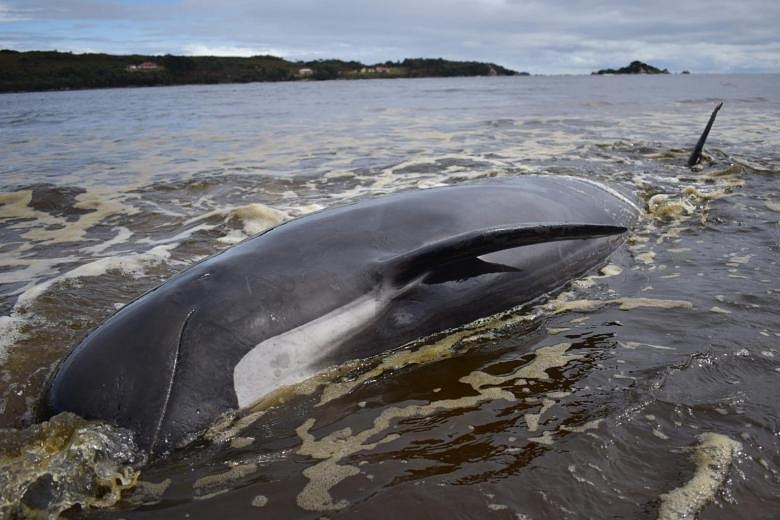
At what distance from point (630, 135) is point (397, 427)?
14.6m

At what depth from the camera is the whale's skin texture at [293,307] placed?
2834mm

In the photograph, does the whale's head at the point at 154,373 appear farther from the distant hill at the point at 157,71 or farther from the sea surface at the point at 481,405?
the distant hill at the point at 157,71

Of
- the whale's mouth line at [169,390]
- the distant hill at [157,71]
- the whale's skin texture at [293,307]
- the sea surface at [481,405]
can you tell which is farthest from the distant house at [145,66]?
the whale's mouth line at [169,390]

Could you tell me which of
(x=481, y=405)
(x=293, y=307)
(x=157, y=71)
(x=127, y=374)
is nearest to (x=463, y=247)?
(x=481, y=405)

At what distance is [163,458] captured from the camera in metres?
2.74

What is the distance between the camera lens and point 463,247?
343cm

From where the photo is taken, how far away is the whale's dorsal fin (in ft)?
11.3

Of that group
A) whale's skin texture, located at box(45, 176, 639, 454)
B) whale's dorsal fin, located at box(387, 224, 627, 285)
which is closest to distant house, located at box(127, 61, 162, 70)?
whale's skin texture, located at box(45, 176, 639, 454)

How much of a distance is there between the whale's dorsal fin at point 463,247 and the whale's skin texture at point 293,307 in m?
0.01

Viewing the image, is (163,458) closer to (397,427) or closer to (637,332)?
(397,427)

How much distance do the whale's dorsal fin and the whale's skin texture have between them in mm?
14

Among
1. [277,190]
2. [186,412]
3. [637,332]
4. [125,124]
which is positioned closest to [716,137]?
[277,190]

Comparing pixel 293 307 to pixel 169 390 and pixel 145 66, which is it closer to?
pixel 169 390

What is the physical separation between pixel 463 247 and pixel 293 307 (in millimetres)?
1026
